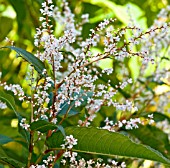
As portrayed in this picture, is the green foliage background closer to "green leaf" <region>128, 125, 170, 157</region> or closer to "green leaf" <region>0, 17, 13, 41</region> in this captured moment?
"green leaf" <region>0, 17, 13, 41</region>

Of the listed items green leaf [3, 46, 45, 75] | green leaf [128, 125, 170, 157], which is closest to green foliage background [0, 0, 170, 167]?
green leaf [128, 125, 170, 157]

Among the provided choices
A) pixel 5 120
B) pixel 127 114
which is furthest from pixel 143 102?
pixel 5 120

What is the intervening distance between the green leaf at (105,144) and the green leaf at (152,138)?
20.6 inches

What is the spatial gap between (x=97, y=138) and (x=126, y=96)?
2.54ft

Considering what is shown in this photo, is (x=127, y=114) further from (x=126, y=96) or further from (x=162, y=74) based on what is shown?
(x=162, y=74)

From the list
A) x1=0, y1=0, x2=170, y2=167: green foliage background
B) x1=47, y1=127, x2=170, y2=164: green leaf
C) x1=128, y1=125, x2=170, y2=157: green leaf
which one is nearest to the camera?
x1=47, y1=127, x2=170, y2=164: green leaf

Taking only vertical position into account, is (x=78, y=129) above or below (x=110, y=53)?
below

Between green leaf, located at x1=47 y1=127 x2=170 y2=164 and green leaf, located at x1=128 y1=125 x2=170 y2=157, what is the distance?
1.71 ft

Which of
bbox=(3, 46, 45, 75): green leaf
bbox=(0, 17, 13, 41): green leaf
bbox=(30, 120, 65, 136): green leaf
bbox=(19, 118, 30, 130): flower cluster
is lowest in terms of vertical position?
bbox=(30, 120, 65, 136): green leaf

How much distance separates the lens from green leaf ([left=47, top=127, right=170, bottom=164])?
857mm

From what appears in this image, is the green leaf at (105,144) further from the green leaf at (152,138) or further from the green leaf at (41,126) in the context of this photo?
the green leaf at (152,138)

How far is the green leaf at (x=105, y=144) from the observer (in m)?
0.86

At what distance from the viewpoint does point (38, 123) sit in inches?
35.8

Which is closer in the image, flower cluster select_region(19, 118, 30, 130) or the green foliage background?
flower cluster select_region(19, 118, 30, 130)
